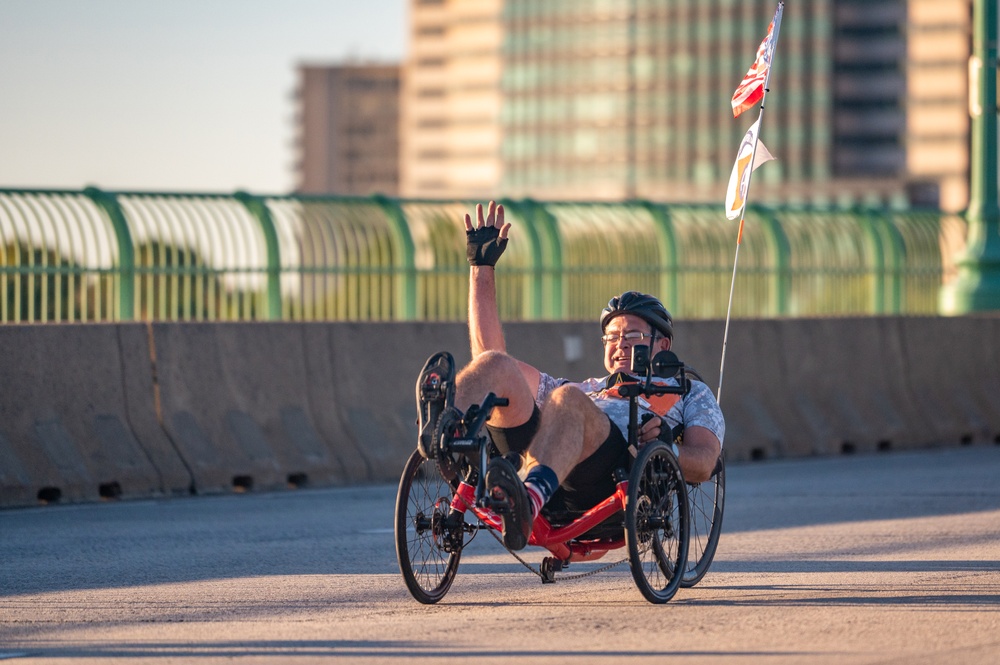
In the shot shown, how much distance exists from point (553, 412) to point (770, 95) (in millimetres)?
149928

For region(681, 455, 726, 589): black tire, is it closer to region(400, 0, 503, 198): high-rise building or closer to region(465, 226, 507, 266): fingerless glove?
region(465, 226, 507, 266): fingerless glove

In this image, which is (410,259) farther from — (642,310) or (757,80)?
(642,310)

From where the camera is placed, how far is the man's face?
848 centimetres

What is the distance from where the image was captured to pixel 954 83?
520 ft

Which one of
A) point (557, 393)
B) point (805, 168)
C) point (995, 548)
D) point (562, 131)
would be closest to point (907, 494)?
point (995, 548)

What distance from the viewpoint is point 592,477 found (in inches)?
314

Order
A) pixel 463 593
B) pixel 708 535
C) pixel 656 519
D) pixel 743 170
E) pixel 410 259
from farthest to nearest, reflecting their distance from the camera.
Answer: pixel 410 259, pixel 743 170, pixel 708 535, pixel 463 593, pixel 656 519

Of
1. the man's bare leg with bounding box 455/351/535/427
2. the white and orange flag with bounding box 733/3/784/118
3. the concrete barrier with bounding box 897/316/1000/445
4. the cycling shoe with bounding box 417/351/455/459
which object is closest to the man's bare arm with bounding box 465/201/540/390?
the man's bare leg with bounding box 455/351/535/427

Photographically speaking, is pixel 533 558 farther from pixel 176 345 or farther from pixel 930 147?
pixel 930 147

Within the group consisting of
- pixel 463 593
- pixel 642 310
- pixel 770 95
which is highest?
pixel 770 95

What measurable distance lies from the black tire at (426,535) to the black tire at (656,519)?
0.71 metres

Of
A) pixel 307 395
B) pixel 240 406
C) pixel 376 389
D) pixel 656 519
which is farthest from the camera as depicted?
pixel 376 389

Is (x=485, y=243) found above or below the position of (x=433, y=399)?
above

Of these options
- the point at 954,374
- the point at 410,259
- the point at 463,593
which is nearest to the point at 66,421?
the point at 410,259
